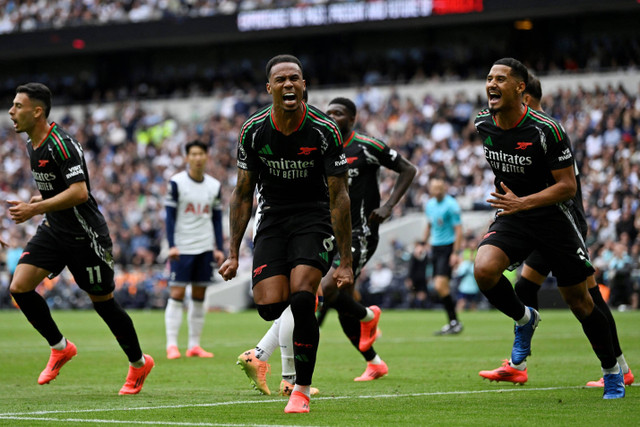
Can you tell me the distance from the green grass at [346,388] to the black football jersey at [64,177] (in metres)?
1.39

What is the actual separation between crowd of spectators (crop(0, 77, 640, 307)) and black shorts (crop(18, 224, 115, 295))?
16040 mm

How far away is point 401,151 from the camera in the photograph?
31312 millimetres

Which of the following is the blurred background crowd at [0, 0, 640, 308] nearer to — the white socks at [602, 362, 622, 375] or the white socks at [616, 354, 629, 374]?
the white socks at [616, 354, 629, 374]

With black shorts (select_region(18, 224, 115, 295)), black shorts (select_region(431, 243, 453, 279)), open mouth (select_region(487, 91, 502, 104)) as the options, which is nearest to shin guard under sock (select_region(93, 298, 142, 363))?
black shorts (select_region(18, 224, 115, 295))

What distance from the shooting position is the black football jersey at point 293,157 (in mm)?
7020

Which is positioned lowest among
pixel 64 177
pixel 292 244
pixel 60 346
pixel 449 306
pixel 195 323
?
pixel 449 306

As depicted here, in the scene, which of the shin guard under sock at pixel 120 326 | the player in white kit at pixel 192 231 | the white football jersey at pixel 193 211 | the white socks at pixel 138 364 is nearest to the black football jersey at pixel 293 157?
the shin guard under sock at pixel 120 326

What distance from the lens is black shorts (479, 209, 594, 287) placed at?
7645 mm

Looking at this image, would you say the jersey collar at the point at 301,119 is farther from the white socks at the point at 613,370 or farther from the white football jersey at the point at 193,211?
the white football jersey at the point at 193,211

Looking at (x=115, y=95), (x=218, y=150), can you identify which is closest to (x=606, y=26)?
(x=218, y=150)

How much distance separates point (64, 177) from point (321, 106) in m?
29.7

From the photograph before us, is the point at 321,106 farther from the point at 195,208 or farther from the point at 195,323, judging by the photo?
the point at 195,323

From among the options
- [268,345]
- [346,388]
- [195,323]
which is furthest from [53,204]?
[195,323]

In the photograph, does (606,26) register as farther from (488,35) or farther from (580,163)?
(580,163)
